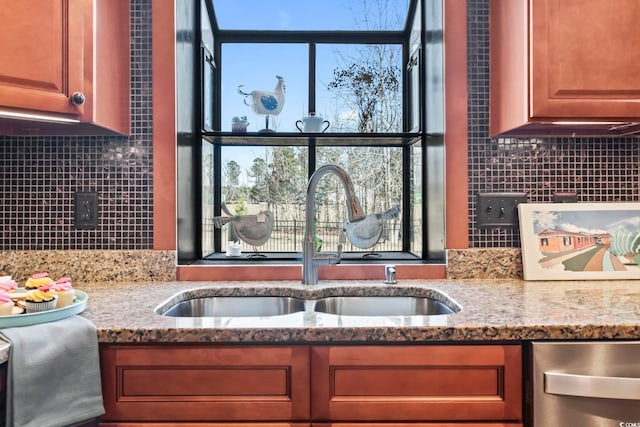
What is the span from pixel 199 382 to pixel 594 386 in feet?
3.00

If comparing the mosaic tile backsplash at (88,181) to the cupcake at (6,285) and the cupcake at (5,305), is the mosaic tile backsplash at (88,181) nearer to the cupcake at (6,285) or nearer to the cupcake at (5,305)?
the cupcake at (6,285)

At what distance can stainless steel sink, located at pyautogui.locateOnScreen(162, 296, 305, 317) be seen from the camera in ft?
4.95

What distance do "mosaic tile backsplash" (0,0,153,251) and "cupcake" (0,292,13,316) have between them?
23.8 inches

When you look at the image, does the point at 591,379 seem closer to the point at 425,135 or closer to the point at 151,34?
the point at 425,135

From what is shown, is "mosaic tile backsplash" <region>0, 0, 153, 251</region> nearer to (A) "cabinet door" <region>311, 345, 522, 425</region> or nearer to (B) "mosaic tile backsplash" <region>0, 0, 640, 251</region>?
(B) "mosaic tile backsplash" <region>0, 0, 640, 251</region>

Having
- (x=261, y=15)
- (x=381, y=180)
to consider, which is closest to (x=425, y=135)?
(x=381, y=180)

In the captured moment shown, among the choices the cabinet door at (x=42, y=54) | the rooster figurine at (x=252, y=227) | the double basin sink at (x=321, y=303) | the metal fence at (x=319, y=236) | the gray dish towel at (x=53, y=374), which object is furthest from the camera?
the metal fence at (x=319, y=236)

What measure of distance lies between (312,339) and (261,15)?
152 cm

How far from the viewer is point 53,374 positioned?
37.2 inches

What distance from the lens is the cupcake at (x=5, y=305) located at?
1.02 meters

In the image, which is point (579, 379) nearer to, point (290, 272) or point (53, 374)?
point (290, 272)

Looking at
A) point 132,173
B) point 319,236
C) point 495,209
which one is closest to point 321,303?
point 319,236

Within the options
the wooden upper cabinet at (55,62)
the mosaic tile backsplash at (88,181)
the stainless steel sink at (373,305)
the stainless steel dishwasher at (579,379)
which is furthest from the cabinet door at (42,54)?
the stainless steel dishwasher at (579,379)

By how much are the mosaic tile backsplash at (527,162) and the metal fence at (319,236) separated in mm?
392
